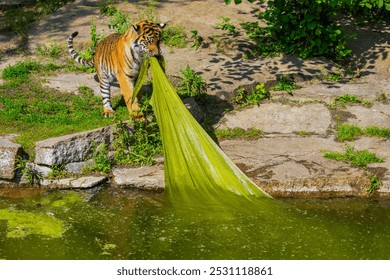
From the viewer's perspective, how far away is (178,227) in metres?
6.79

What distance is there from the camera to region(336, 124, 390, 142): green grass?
8680 mm

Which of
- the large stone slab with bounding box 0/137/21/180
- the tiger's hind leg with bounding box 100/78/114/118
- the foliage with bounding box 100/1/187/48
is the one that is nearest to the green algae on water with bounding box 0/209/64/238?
the large stone slab with bounding box 0/137/21/180

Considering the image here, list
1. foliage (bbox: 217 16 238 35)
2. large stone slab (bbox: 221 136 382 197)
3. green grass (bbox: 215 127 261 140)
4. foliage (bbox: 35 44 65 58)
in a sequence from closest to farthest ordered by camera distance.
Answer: large stone slab (bbox: 221 136 382 197) → green grass (bbox: 215 127 261 140) → foliage (bbox: 35 44 65 58) → foliage (bbox: 217 16 238 35)

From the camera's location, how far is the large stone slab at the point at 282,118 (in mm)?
8945

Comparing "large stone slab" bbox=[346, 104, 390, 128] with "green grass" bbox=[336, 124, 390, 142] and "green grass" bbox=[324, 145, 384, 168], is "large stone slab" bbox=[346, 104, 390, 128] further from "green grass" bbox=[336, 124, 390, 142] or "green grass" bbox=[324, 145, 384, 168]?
"green grass" bbox=[324, 145, 384, 168]

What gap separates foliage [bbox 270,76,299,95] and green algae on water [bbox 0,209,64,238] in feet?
12.5

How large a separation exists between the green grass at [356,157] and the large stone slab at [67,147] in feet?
7.90

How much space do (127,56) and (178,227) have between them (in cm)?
234

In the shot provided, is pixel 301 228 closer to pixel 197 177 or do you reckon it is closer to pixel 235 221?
pixel 235 221

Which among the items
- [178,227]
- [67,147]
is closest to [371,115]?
[178,227]

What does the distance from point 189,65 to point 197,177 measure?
118 inches

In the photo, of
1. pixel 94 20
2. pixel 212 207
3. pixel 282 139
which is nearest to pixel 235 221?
pixel 212 207

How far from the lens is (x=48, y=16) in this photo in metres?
11.8

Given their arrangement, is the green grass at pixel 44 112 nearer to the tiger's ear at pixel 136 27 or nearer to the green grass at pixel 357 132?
the tiger's ear at pixel 136 27
